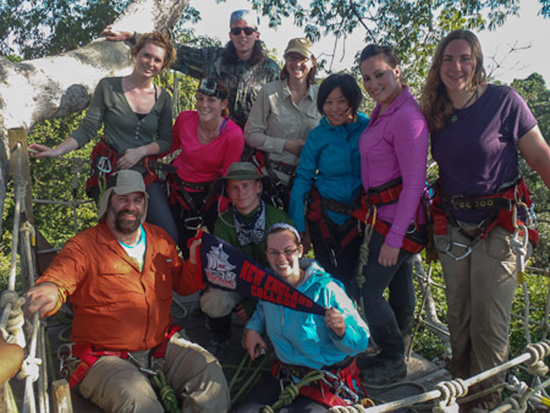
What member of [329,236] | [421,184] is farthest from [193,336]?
[421,184]

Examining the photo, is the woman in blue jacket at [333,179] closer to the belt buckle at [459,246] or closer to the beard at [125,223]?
the belt buckle at [459,246]

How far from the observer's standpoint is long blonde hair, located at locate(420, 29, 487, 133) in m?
2.95

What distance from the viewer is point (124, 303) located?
3.27 meters

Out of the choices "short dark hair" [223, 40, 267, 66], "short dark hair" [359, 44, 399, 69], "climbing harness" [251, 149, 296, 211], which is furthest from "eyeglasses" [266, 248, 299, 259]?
"short dark hair" [223, 40, 267, 66]

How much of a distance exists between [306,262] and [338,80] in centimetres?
130

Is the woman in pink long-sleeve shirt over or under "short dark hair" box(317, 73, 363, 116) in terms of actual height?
under

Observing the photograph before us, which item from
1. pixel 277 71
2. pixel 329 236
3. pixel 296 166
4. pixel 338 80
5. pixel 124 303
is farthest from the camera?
pixel 277 71

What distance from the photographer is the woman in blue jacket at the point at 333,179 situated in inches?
141

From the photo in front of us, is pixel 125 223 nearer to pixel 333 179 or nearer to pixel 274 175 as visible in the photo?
pixel 274 175

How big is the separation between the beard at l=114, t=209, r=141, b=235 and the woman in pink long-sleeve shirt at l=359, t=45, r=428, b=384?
1570mm

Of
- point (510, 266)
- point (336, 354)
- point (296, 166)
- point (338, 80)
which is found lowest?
point (336, 354)

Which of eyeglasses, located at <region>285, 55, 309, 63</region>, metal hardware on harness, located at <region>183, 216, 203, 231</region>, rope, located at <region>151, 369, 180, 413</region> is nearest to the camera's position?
rope, located at <region>151, 369, 180, 413</region>

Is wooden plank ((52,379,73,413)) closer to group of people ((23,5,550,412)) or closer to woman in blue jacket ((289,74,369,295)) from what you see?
group of people ((23,5,550,412))

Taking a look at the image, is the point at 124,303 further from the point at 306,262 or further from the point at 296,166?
the point at 296,166
